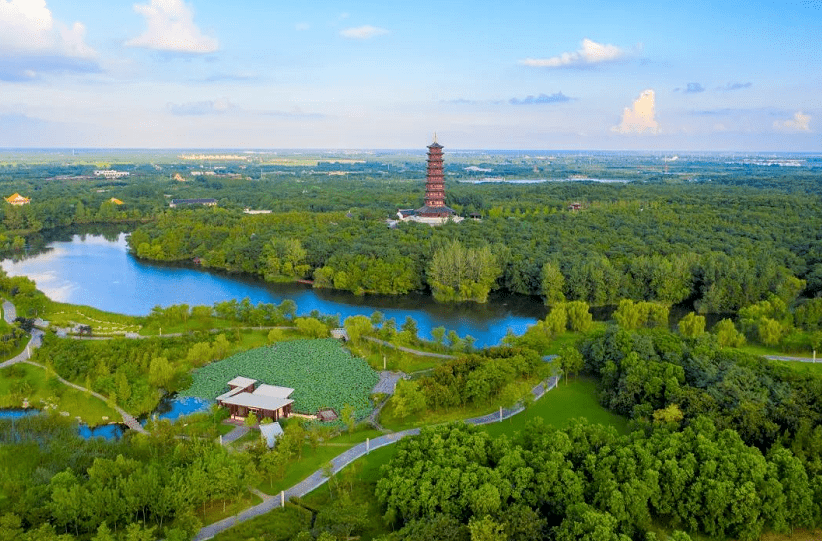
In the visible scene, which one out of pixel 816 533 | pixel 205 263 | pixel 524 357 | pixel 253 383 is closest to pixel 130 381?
pixel 253 383

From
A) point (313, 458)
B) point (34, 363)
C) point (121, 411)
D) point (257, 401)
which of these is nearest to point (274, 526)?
point (313, 458)

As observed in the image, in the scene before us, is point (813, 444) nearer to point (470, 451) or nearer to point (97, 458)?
point (470, 451)

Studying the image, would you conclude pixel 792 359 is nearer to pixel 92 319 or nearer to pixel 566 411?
pixel 566 411

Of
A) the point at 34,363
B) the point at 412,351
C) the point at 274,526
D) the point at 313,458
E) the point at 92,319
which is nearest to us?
the point at 274,526

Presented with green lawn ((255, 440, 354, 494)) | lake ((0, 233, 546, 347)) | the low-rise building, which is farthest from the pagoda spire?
green lawn ((255, 440, 354, 494))

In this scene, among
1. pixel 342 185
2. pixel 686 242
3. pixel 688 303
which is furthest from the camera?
pixel 342 185

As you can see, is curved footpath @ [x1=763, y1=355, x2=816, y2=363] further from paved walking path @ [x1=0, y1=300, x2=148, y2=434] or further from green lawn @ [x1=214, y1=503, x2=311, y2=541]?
paved walking path @ [x1=0, y1=300, x2=148, y2=434]

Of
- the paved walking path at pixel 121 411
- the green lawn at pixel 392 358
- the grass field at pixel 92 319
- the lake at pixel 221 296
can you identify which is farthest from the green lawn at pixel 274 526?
the grass field at pixel 92 319
